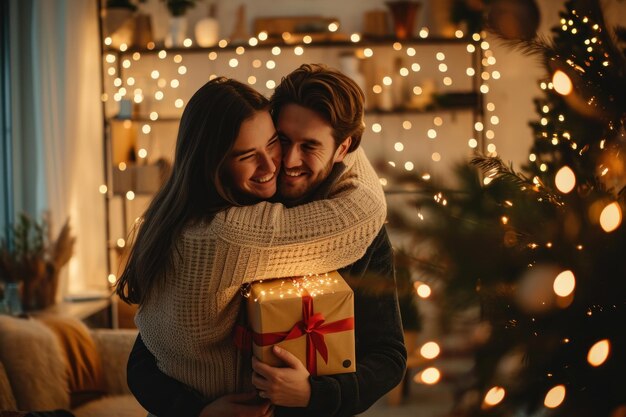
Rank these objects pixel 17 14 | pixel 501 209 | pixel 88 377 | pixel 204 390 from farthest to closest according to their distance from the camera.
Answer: pixel 17 14 < pixel 88 377 < pixel 204 390 < pixel 501 209

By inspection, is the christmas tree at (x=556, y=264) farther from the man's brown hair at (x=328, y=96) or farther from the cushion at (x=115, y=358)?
the cushion at (x=115, y=358)

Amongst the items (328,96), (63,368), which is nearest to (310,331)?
(328,96)

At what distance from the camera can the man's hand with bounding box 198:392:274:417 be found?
1.25 m

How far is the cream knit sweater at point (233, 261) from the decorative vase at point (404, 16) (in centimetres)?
318

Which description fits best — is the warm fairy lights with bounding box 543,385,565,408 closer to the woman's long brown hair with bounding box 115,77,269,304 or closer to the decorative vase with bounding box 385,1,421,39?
the woman's long brown hair with bounding box 115,77,269,304

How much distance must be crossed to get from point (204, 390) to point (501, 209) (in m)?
0.81

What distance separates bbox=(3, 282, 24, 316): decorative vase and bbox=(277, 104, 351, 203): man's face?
89.8 inches

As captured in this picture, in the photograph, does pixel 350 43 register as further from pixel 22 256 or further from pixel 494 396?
pixel 494 396

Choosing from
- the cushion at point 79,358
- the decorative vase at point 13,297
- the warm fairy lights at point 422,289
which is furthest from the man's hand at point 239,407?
the decorative vase at point 13,297

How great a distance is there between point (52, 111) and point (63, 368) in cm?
188

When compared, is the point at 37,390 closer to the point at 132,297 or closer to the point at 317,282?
the point at 132,297

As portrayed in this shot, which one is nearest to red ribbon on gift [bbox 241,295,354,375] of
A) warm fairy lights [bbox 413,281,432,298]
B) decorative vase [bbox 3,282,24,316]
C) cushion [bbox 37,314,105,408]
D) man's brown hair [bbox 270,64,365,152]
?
man's brown hair [bbox 270,64,365,152]

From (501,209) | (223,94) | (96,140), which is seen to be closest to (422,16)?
(96,140)

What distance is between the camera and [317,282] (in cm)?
125
